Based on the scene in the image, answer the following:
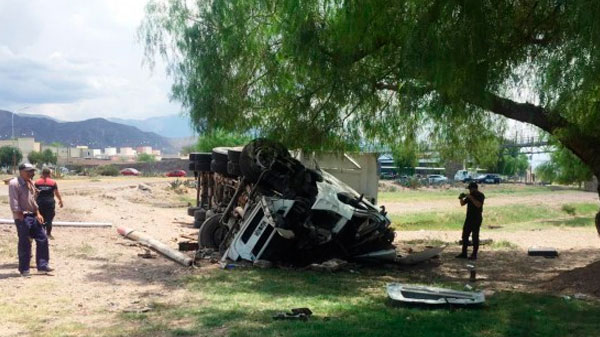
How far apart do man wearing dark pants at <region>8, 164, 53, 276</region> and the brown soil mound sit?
8.05 m

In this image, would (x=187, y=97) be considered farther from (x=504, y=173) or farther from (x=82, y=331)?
(x=504, y=173)

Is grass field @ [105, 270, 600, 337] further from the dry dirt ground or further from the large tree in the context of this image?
the large tree

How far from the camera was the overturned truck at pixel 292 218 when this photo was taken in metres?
11.5

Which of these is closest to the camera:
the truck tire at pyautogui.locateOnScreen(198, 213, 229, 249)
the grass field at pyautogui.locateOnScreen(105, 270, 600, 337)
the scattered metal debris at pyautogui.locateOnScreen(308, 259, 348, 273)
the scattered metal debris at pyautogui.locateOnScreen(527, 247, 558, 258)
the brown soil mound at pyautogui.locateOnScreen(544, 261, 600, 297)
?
the grass field at pyautogui.locateOnScreen(105, 270, 600, 337)

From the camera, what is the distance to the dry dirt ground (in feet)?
25.7

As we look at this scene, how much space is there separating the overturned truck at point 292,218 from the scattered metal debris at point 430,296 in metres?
3.17

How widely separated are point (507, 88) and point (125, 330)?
5665mm

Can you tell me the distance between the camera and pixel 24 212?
9672mm

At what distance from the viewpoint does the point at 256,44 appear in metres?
11.5

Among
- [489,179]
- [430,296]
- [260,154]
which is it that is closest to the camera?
[430,296]

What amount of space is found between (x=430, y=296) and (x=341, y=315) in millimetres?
1387

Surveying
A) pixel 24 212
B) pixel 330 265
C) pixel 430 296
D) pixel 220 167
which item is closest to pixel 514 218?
pixel 220 167

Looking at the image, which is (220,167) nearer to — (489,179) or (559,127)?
(559,127)

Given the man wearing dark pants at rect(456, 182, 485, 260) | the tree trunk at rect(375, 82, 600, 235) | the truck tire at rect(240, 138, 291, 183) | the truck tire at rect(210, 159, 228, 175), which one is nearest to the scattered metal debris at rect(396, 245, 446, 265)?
the man wearing dark pants at rect(456, 182, 485, 260)
